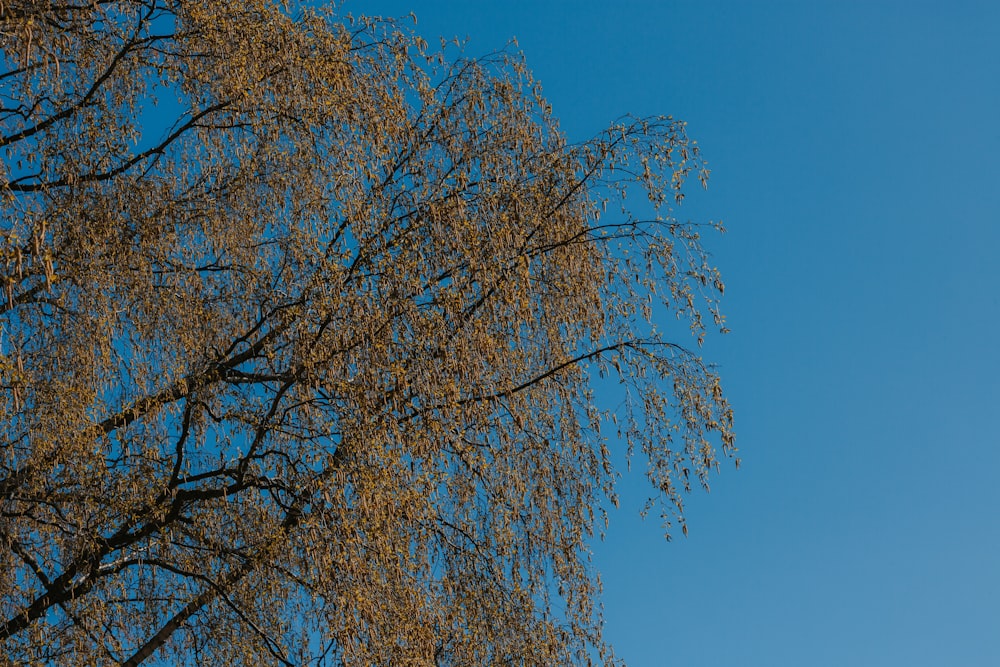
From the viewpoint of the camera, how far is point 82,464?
666 centimetres

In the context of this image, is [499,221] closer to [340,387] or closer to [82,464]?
[340,387]

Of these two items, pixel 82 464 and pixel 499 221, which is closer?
pixel 82 464

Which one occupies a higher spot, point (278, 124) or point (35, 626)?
point (278, 124)

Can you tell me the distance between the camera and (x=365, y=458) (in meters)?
6.44

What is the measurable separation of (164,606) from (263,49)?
11.1ft

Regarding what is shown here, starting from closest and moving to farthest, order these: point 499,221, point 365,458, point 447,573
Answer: point 365,458
point 447,573
point 499,221

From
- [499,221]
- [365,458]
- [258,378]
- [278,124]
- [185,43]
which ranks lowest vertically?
[365,458]

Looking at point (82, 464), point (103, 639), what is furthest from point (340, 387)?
point (103, 639)

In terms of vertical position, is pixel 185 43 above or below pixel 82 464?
above

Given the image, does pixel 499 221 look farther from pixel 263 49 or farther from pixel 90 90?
pixel 90 90

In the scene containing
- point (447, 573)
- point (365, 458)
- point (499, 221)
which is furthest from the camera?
point (499, 221)

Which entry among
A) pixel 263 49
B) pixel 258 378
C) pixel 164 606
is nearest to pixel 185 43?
pixel 263 49

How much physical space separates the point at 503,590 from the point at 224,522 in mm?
1649

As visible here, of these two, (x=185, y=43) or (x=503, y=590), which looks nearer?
(x=503, y=590)
